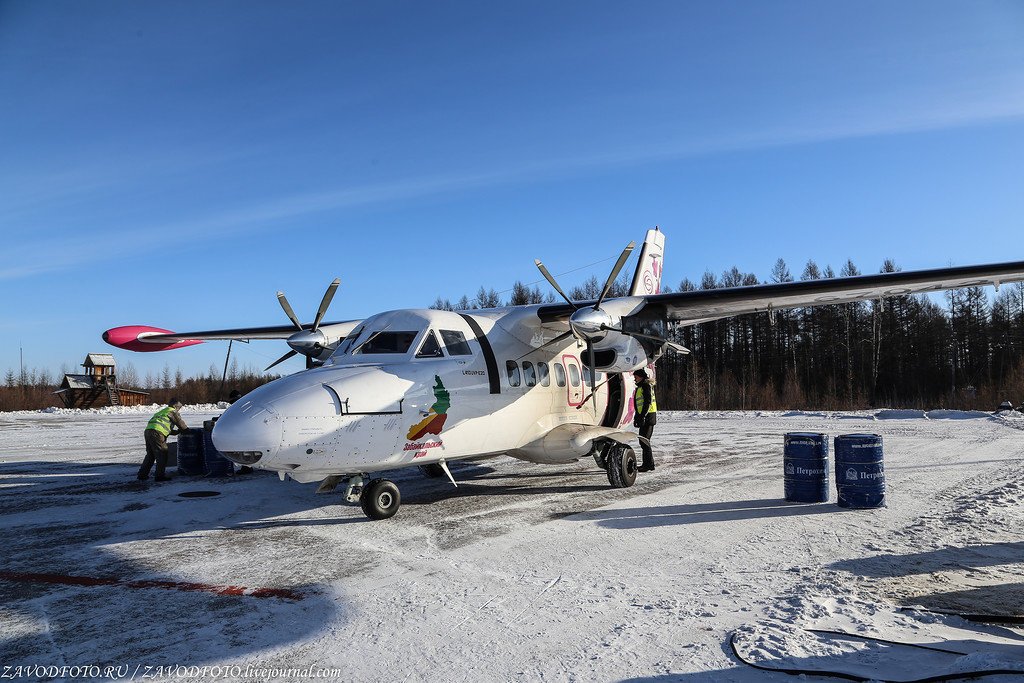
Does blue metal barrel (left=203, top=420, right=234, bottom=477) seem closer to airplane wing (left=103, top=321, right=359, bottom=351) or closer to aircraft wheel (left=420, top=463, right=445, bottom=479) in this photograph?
airplane wing (left=103, top=321, right=359, bottom=351)

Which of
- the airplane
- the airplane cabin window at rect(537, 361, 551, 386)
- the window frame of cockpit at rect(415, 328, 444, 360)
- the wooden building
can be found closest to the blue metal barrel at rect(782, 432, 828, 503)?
the airplane

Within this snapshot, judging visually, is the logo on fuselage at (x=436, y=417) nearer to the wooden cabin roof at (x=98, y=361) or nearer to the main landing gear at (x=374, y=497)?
the main landing gear at (x=374, y=497)

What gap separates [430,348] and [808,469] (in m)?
5.74

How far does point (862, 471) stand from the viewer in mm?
9164

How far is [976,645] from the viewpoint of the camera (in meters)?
4.46

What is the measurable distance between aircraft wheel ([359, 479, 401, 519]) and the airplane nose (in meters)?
1.84

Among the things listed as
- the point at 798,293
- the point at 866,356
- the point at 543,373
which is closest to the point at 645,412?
the point at 543,373

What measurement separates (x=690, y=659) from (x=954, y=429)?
845 inches

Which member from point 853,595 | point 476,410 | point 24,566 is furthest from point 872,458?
point 24,566

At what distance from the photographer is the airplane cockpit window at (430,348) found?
32.4 ft

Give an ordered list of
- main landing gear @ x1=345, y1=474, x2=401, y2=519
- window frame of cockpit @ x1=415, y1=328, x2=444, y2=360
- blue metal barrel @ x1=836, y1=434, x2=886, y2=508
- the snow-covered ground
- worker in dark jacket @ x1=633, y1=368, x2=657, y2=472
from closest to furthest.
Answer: the snow-covered ground < blue metal barrel @ x1=836, y1=434, x2=886, y2=508 < main landing gear @ x1=345, y1=474, x2=401, y2=519 < window frame of cockpit @ x1=415, y1=328, x2=444, y2=360 < worker in dark jacket @ x1=633, y1=368, x2=657, y2=472

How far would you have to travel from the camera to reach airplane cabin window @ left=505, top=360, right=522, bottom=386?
11.2 meters

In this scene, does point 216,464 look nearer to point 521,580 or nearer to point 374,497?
point 374,497

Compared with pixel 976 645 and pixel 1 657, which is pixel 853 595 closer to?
pixel 976 645
